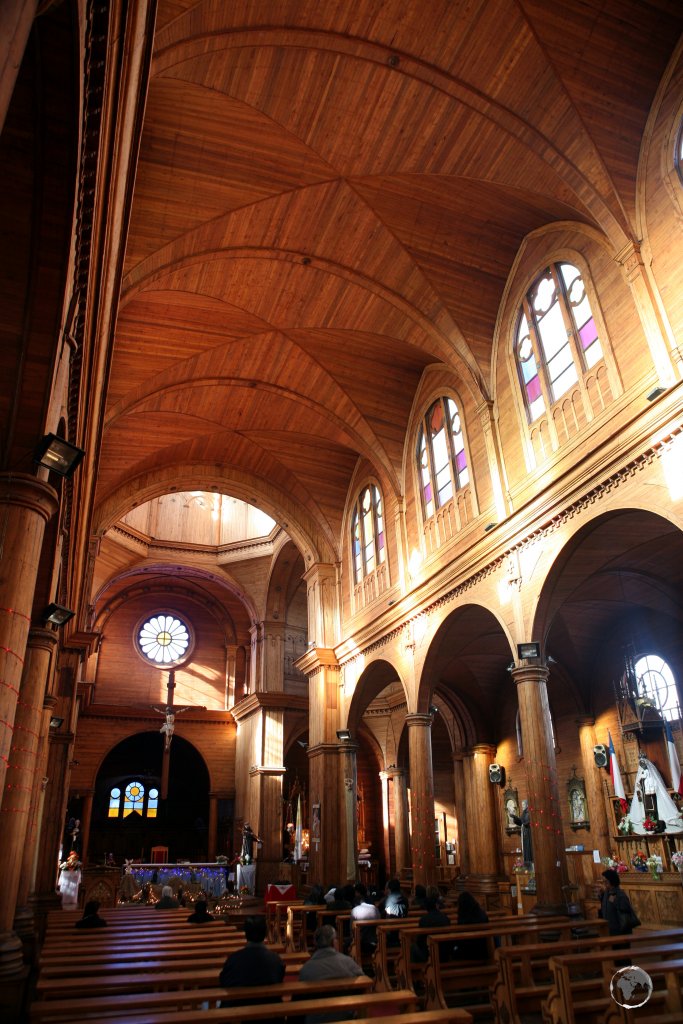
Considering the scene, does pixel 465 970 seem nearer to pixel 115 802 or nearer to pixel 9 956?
pixel 9 956

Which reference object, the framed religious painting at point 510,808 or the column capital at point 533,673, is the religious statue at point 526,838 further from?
the column capital at point 533,673

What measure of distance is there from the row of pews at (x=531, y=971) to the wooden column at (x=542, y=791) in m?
1.03

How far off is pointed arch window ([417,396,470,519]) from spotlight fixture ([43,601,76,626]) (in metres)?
8.68

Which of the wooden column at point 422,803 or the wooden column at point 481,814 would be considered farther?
the wooden column at point 481,814

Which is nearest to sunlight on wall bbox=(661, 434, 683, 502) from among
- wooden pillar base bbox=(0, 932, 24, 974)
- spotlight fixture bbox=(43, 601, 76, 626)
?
spotlight fixture bbox=(43, 601, 76, 626)

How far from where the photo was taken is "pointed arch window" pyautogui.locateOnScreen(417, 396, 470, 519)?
16.1 m

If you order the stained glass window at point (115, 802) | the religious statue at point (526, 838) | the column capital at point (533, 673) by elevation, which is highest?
the stained glass window at point (115, 802)

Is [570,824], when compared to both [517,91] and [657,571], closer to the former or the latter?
[657,571]

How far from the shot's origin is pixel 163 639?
3191cm

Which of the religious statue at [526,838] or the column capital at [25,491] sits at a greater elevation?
the column capital at [25,491]

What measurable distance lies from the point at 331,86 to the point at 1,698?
9684mm

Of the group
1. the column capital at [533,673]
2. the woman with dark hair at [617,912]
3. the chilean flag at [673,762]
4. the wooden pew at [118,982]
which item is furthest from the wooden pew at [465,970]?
the chilean flag at [673,762]

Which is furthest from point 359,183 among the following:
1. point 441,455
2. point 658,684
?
point 658,684

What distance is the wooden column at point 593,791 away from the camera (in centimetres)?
1680
